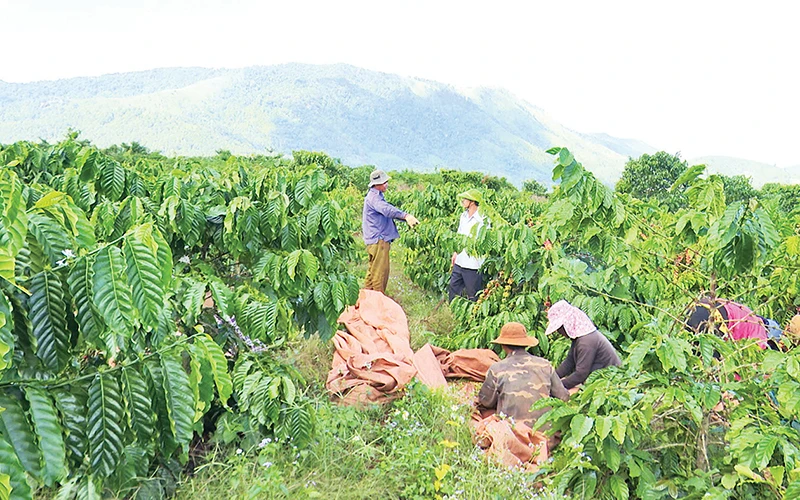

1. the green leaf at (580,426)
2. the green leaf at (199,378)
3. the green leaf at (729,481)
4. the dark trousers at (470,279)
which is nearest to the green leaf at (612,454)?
the green leaf at (580,426)

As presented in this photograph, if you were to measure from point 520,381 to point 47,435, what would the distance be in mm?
2907

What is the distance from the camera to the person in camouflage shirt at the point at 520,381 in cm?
363

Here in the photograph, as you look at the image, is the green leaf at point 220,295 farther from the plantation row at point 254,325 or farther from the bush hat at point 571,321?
the bush hat at point 571,321

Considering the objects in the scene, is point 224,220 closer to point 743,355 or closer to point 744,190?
point 743,355

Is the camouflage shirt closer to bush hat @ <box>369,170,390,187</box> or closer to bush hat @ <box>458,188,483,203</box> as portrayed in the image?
bush hat @ <box>458,188,483,203</box>

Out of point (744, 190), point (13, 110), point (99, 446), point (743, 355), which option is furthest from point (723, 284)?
point (13, 110)

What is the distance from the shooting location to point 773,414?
2332mm

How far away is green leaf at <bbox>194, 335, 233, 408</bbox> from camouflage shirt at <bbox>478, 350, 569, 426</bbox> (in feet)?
7.97

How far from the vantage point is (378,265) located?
21.3 ft

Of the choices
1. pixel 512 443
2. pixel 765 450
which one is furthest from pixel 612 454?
pixel 512 443

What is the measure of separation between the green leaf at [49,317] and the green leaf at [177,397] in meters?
0.23

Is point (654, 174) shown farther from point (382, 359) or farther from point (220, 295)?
point (220, 295)

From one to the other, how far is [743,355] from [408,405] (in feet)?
6.40

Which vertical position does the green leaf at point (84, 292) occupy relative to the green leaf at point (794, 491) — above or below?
above
